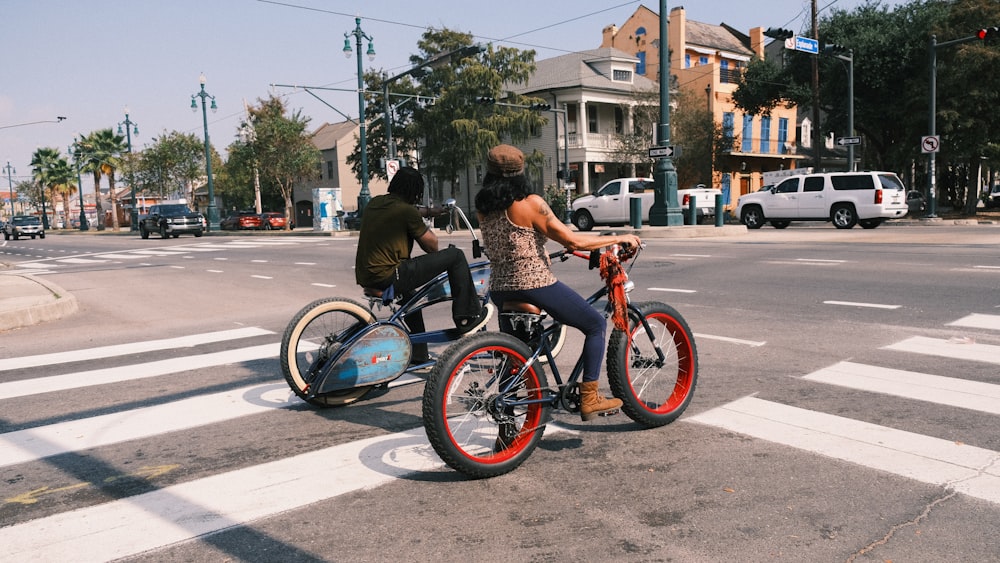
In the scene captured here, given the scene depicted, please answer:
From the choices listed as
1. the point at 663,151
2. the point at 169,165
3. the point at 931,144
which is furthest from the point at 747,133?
the point at 169,165

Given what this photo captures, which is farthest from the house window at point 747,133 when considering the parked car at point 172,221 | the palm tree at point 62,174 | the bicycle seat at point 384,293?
the palm tree at point 62,174

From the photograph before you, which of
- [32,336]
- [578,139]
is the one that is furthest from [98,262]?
[578,139]

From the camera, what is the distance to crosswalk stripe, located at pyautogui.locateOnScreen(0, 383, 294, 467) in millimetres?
4625

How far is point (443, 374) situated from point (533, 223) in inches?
37.2

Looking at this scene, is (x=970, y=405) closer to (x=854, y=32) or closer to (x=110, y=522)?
(x=110, y=522)

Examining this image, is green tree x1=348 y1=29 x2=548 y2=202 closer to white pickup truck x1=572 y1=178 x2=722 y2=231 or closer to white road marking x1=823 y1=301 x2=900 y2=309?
white pickup truck x1=572 y1=178 x2=722 y2=231

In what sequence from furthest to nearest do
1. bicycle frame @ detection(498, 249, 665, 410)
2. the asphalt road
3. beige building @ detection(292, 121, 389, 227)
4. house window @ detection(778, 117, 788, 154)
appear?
1. beige building @ detection(292, 121, 389, 227)
2. house window @ detection(778, 117, 788, 154)
3. bicycle frame @ detection(498, 249, 665, 410)
4. the asphalt road

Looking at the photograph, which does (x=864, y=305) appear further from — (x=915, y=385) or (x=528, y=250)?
(x=528, y=250)

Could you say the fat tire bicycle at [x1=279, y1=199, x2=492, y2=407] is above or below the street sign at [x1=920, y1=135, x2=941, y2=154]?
below

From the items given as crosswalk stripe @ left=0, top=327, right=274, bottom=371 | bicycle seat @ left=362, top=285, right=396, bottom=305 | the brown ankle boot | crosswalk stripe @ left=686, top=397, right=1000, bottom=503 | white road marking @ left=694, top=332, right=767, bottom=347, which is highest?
bicycle seat @ left=362, top=285, right=396, bottom=305

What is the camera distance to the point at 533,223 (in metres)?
3.97

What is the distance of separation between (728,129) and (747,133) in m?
4.82

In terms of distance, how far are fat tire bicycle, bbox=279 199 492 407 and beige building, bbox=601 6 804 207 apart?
44978 millimetres

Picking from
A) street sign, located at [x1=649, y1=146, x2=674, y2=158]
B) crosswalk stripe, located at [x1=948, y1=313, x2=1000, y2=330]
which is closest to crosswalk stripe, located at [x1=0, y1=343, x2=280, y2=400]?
crosswalk stripe, located at [x1=948, y1=313, x2=1000, y2=330]
